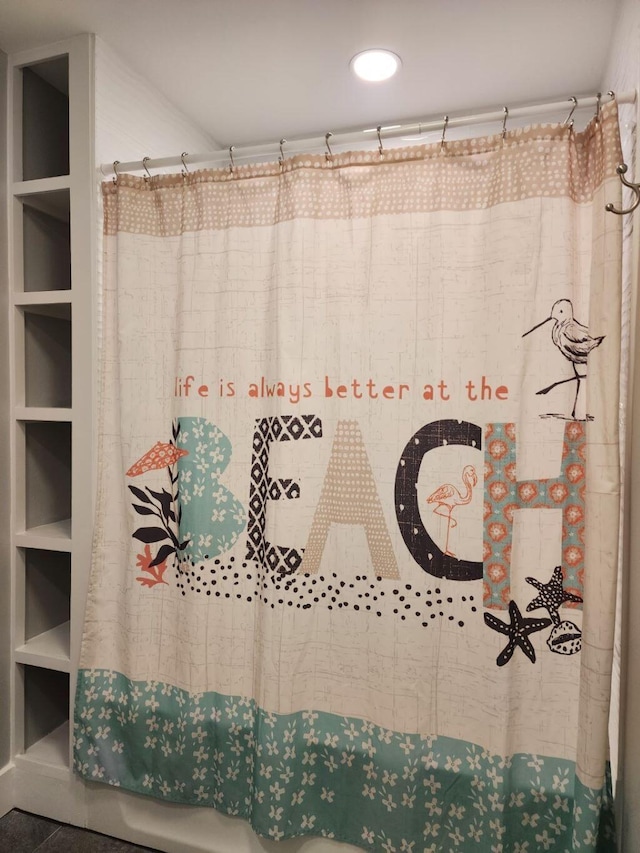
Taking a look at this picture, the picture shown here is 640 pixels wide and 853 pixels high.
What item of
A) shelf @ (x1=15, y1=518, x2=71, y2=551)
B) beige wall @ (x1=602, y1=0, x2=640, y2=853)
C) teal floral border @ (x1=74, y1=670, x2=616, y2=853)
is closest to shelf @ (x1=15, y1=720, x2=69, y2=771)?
teal floral border @ (x1=74, y1=670, x2=616, y2=853)

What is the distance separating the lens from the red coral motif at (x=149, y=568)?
1606mm

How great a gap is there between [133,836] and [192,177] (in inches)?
78.3

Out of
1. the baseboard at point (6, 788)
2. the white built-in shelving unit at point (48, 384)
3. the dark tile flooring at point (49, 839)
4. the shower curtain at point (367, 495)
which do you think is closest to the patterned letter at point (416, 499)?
the shower curtain at point (367, 495)

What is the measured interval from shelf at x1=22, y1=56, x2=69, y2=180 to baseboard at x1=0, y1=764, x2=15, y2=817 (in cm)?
189

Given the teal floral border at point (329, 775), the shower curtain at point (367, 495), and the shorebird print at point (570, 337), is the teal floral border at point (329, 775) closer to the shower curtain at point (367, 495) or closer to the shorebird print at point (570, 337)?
the shower curtain at point (367, 495)

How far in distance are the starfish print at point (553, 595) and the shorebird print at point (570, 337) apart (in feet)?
1.29

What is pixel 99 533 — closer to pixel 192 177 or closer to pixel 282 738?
pixel 282 738

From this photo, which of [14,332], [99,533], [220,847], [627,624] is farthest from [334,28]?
[220,847]

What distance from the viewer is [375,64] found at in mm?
1659

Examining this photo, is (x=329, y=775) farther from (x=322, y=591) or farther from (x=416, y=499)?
(x=416, y=499)

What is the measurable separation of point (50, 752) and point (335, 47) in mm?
2374

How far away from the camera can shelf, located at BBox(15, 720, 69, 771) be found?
1.72m

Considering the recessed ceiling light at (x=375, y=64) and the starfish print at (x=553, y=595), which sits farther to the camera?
the recessed ceiling light at (x=375, y=64)

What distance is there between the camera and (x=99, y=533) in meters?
1.64
